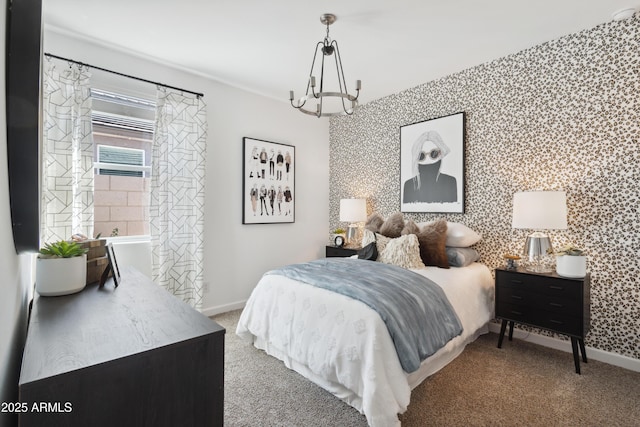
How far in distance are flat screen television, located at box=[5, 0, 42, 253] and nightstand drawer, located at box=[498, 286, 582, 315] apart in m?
3.08

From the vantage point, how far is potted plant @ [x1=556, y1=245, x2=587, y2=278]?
93.7 inches

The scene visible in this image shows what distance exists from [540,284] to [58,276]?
310 cm

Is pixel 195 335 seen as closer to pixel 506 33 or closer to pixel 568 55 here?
pixel 506 33

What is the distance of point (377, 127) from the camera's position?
421cm

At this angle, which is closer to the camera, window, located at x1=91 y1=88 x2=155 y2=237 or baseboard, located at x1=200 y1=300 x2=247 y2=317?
window, located at x1=91 y1=88 x2=155 y2=237

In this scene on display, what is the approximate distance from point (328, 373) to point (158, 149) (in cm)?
262

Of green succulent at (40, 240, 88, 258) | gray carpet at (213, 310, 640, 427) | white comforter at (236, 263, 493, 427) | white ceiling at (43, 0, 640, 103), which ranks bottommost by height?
gray carpet at (213, 310, 640, 427)

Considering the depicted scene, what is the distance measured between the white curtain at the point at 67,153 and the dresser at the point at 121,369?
1.82m

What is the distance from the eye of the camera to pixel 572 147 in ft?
8.77

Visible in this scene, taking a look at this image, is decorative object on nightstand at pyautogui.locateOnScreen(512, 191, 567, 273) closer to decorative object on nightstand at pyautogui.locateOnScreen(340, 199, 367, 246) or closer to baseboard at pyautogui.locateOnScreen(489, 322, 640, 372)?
baseboard at pyautogui.locateOnScreen(489, 322, 640, 372)

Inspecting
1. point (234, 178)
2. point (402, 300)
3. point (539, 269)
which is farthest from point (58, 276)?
point (539, 269)

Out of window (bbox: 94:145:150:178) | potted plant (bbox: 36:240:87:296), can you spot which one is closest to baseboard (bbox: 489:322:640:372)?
potted plant (bbox: 36:240:87:296)

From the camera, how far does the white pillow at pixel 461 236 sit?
3.09m

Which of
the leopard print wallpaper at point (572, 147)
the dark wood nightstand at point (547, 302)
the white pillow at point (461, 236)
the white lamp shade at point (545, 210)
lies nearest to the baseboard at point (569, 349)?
the leopard print wallpaper at point (572, 147)
